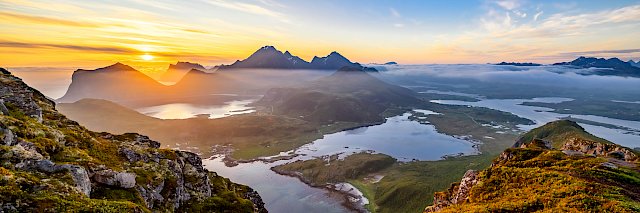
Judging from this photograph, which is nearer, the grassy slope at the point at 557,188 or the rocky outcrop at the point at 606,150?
the grassy slope at the point at 557,188

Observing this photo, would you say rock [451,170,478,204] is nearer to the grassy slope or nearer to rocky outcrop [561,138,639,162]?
the grassy slope

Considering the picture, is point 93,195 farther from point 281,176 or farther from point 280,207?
point 281,176

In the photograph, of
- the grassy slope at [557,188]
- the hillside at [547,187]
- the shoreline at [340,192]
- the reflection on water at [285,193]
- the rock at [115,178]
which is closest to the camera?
the grassy slope at [557,188]

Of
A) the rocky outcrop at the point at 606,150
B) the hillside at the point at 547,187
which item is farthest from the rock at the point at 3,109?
the rocky outcrop at the point at 606,150

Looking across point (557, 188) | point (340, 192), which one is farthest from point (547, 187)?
point (340, 192)

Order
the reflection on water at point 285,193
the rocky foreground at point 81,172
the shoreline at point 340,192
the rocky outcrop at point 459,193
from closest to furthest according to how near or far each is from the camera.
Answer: the rocky foreground at point 81,172, the rocky outcrop at point 459,193, the shoreline at point 340,192, the reflection on water at point 285,193

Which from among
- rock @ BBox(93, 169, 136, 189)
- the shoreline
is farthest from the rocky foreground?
the shoreline

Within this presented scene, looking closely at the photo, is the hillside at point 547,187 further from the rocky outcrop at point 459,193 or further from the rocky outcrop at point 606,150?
the rocky outcrop at point 606,150
